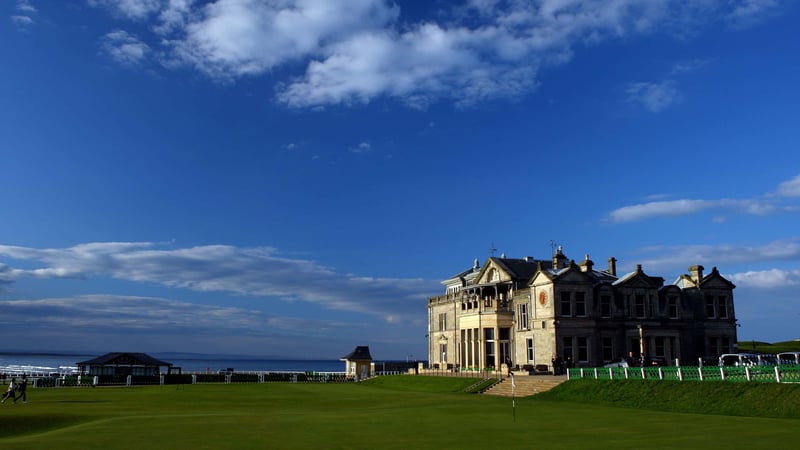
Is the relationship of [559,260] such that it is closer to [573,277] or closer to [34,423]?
[573,277]

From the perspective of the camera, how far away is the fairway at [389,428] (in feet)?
65.1

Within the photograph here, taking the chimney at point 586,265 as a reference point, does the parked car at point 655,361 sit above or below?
below

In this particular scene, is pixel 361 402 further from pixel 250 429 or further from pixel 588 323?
pixel 588 323

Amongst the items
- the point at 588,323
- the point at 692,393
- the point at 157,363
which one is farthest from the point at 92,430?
the point at 157,363

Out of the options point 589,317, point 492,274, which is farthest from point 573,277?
point 492,274

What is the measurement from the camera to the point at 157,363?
69062mm

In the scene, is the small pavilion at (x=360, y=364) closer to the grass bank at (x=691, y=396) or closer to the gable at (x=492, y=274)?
the gable at (x=492, y=274)

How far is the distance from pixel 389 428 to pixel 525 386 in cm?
2425

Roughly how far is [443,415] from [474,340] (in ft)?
112

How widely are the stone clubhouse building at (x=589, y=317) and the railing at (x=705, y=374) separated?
429 inches

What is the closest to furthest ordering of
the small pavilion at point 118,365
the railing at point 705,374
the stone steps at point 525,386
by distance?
the railing at point 705,374, the stone steps at point 525,386, the small pavilion at point 118,365

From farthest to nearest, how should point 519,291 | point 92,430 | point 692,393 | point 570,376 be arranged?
point 519,291
point 570,376
point 692,393
point 92,430

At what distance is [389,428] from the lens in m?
24.2

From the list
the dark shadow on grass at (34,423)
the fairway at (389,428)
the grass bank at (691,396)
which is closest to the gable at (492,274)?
the grass bank at (691,396)
